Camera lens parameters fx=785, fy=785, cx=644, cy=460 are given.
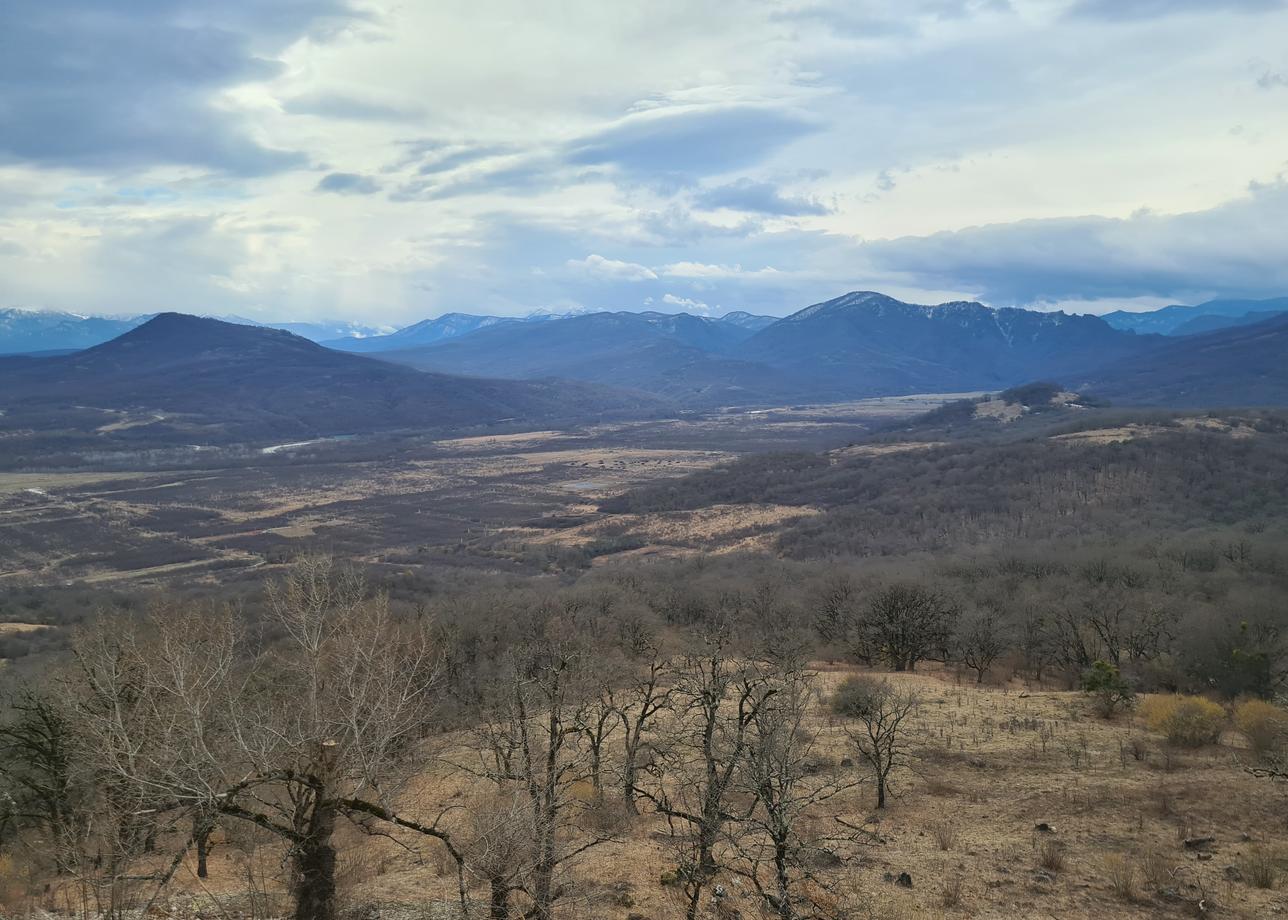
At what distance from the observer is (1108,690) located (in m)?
29.2

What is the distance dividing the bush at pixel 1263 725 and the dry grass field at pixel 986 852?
0.80 meters

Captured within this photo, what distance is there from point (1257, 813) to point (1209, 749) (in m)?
6.79

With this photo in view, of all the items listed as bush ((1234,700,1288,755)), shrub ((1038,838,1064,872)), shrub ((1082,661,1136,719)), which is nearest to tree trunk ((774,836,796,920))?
shrub ((1038,838,1064,872))

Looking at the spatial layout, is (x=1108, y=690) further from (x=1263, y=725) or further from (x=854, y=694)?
(x=854, y=694)

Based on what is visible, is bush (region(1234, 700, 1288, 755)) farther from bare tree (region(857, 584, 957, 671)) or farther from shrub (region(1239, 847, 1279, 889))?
bare tree (region(857, 584, 957, 671))

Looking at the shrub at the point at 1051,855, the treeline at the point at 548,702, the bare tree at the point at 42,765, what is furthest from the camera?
the bare tree at the point at 42,765

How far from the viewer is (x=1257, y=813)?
18469 millimetres

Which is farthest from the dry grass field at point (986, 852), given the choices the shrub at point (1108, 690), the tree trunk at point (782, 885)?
the tree trunk at point (782, 885)

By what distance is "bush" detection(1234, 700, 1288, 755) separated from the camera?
2256 centimetres

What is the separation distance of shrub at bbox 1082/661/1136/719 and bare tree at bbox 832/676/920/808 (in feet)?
21.3

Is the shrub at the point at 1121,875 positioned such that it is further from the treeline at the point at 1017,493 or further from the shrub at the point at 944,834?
the treeline at the point at 1017,493

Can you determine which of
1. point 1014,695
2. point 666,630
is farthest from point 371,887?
point 666,630

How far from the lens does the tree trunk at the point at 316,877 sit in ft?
35.8

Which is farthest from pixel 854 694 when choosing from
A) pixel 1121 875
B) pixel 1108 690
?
pixel 1121 875
